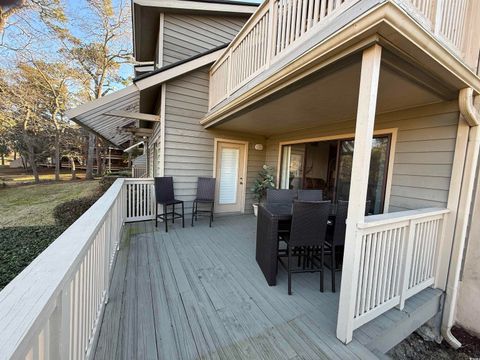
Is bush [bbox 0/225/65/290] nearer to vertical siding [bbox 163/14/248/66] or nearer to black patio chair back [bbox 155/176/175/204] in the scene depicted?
black patio chair back [bbox 155/176/175/204]

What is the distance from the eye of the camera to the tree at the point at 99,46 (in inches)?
458

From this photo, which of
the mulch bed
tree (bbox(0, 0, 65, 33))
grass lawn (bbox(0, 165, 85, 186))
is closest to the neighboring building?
the mulch bed

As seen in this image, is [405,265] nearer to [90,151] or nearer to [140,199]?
[140,199]

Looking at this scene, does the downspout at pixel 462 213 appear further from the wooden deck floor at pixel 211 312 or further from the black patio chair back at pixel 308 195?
the black patio chair back at pixel 308 195

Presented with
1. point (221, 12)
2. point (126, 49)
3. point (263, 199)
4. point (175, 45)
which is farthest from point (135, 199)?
point (126, 49)

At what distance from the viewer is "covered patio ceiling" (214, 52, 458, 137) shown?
2014 mm

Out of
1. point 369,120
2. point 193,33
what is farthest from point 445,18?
point 193,33

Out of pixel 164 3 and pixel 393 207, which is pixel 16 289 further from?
pixel 164 3

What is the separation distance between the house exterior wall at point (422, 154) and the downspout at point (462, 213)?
17cm

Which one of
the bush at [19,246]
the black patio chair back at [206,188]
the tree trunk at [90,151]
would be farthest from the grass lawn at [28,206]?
the black patio chair back at [206,188]

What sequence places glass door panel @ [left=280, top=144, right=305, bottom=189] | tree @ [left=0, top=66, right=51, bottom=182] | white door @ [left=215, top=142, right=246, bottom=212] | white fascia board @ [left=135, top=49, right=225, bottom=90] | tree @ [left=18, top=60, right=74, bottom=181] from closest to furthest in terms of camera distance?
white fascia board @ [left=135, top=49, right=225, bottom=90] < glass door panel @ [left=280, top=144, right=305, bottom=189] < white door @ [left=215, top=142, right=246, bottom=212] < tree @ [left=0, top=66, right=51, bottom=182] < tree @ [left=18, top=60, right=74, bottom=181]

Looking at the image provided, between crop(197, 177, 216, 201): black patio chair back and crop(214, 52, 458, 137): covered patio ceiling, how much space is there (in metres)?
1.53

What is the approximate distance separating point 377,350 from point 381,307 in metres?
0.38

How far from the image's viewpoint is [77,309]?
1126 mm
